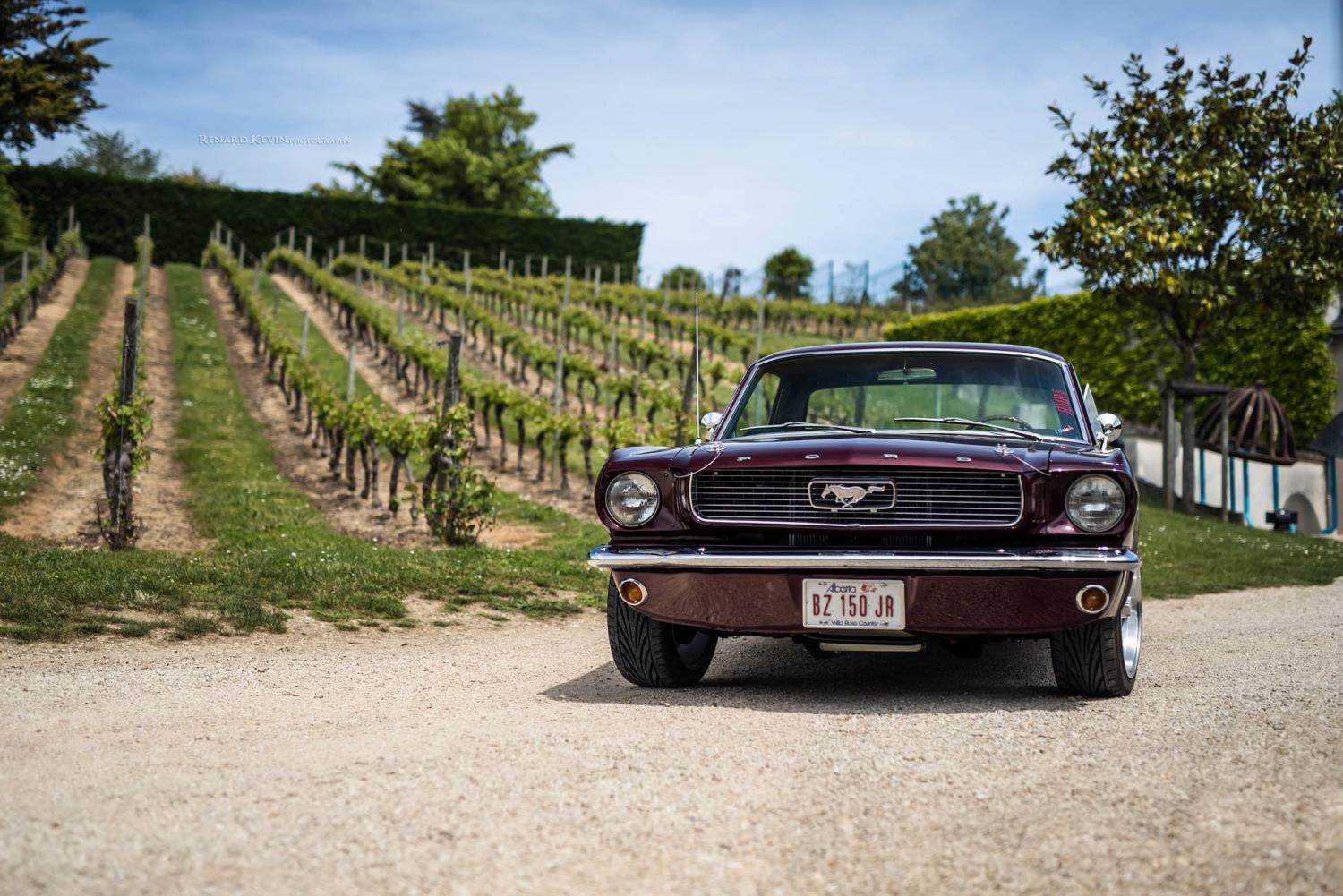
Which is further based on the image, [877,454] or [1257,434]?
[1257,434]

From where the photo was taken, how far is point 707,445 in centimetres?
535

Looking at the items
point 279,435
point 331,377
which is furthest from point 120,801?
point 331,377

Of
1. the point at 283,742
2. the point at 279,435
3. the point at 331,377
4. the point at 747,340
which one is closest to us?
the point at 283,742

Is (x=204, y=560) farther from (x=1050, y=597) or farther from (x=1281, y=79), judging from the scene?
(x=1281, y=79)

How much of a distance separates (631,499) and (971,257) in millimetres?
65159

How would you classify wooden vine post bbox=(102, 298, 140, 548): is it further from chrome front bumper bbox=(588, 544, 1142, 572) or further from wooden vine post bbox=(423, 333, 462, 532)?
chrome front bumper bbox=(588, 544, 1142, 572)

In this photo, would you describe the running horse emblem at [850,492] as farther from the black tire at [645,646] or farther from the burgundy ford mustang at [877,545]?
the black tire at [645,646]

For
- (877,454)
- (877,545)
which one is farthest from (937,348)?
(877,545)

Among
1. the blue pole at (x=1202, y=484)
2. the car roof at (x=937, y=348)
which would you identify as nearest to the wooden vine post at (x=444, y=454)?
the car roof at (x=937, y=348)

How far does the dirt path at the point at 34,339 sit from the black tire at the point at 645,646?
17159 millimetres

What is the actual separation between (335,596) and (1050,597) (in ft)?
18.0

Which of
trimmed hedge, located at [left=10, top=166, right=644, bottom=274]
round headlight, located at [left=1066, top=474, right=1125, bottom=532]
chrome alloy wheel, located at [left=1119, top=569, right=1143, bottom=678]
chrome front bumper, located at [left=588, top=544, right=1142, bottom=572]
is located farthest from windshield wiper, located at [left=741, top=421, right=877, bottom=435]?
trimmed hedge, located at [left=10, top=166, right=644, bottom=274]

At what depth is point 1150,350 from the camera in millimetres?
23547

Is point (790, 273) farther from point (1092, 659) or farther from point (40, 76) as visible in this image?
point (1092, 659)
